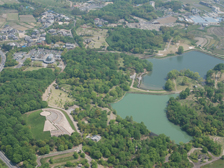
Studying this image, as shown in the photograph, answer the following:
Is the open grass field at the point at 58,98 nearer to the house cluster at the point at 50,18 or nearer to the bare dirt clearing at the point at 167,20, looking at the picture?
the house cluster at the point at 50,18

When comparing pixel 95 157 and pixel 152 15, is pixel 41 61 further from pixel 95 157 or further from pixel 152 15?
pixel 152 15

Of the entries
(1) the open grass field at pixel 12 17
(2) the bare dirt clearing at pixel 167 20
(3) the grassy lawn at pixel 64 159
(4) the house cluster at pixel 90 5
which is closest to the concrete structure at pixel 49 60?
(3) the grassy lawn at pixel 64 159

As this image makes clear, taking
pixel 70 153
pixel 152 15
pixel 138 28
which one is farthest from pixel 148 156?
pixel 152 15

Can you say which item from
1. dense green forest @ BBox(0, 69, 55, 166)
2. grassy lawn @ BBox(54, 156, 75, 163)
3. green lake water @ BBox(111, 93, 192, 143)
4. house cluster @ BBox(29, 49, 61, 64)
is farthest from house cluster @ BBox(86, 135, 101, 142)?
house cluster @ BBox(29, 49, 61, 64)

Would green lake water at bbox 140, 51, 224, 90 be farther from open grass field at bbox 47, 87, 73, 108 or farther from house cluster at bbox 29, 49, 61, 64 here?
house cluster at bbox 29, 49, 61, 64

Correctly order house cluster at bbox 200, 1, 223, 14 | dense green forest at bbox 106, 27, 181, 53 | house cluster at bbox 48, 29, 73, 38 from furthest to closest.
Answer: house cluster at bbox 200, 1, 223, 14, house cluster at bbox 48, 29, 73, 38, dense green forest at bbox 106, 27, 181, 53

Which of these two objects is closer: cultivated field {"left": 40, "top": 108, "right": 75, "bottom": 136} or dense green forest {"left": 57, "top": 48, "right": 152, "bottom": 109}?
cultivated field {"left": 40, "top": 108, "right": 75, "bottom": 136}
